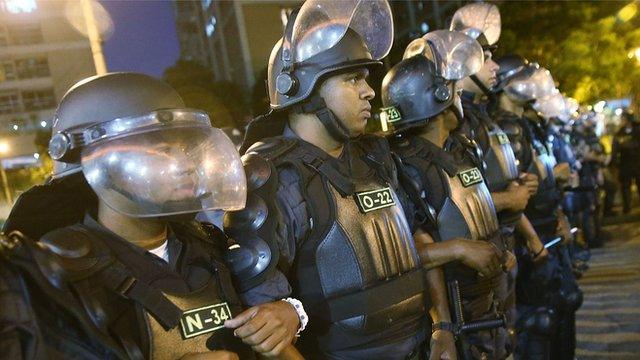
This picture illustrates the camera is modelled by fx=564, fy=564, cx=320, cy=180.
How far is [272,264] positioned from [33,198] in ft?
2.60

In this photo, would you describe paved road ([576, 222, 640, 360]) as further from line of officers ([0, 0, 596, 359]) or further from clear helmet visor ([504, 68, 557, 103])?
clear helmet visor ([504, 68, 557, 103])

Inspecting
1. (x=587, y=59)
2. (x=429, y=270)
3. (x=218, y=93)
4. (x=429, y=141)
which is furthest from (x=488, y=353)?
(x=218, y=93)

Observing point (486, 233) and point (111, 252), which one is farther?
point (486, 233)

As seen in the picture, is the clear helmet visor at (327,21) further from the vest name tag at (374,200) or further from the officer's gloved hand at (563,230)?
the officer's gloved hand at (563,230)

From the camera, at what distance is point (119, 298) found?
1.58m

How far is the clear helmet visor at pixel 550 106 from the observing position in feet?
19.8

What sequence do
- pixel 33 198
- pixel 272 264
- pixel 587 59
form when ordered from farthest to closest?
pixel 587 59
pixel 272 264
pixel 33 198

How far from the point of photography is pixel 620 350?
4.80m

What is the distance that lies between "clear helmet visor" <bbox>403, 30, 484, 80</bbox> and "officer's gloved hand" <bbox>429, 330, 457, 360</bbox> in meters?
1.54

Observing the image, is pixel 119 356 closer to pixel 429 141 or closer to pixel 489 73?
pixel 429 141

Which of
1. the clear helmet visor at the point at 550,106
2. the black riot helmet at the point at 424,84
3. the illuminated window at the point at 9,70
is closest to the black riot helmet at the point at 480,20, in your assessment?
the clear helmet visor at the point at 550,106

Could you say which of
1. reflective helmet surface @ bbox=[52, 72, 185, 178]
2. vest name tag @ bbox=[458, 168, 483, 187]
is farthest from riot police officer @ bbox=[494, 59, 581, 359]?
reflective helmet surface @ bbox=[52, 72, 185, 178]

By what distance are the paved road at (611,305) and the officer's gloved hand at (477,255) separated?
2.61 meters

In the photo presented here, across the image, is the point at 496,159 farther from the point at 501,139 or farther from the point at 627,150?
the point at 627,150
